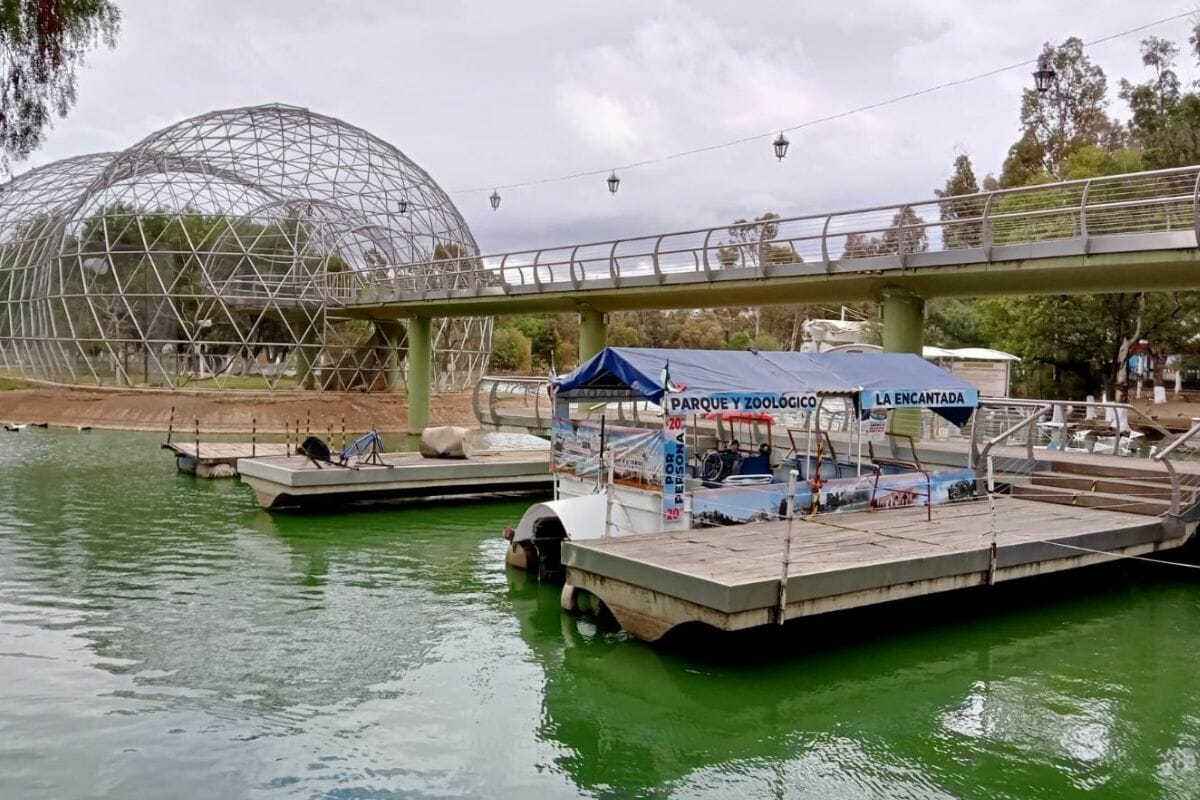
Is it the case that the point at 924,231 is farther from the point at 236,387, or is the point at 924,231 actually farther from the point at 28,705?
the point at 236,387

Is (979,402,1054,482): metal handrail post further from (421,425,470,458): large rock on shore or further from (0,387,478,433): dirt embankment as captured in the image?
(0,387,478,433): dirt embankment

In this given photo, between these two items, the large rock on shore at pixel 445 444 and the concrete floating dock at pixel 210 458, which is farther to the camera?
the concrete floating dock at pixel 210 458

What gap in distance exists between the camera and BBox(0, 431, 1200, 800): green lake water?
793cm

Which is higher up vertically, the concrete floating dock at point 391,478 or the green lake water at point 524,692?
the concrete floating dock at point 391,478

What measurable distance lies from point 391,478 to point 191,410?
21.2 meters

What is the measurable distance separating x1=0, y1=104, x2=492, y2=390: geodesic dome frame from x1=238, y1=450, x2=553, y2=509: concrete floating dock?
52.5 feet

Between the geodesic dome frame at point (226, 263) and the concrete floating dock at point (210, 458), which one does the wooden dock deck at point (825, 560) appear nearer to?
the concrete floating dock at point (210, 458)

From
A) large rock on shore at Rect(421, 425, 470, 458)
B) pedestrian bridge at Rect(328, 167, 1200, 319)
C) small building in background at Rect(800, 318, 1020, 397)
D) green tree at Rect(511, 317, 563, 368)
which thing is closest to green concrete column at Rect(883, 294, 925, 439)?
pedestrian bridge at Rect(328, 167, 1200, 319)

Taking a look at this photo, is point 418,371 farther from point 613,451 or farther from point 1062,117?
point 1062,117

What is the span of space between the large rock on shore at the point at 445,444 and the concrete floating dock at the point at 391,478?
20 centimetres

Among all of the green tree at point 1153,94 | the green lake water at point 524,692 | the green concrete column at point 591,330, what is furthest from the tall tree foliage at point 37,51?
the green tree at point 1153,94

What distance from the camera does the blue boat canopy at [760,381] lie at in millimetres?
13312

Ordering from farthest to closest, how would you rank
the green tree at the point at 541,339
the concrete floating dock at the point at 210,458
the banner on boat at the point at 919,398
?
the green tree at the point at 541,339 → the concrete floating dock at the point at 210,458 → the banner on boat at the point at 919,398

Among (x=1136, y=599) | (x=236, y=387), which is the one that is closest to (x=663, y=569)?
(x=1136, y=599)
